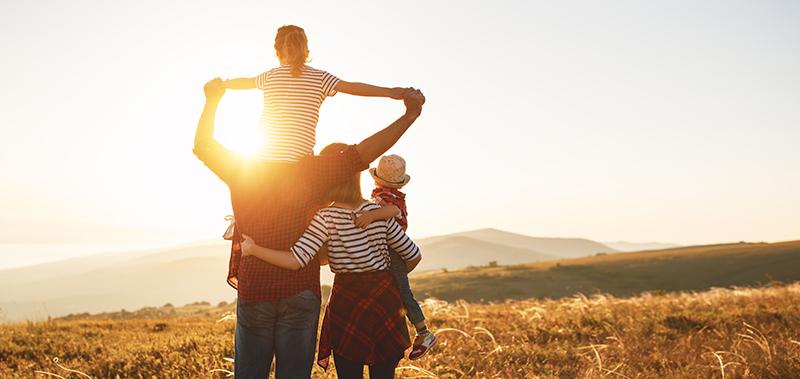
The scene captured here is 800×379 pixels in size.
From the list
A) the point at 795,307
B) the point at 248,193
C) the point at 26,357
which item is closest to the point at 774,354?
the point at 795,307

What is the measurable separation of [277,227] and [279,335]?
0.67 metres

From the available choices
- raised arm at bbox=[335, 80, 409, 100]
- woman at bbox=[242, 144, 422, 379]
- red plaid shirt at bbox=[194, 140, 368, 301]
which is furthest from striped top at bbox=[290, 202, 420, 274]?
raised arm at bbox=[335, 80, 409, 100]

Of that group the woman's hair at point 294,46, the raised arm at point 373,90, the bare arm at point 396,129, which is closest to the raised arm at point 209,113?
the woman's hair at point 294,46

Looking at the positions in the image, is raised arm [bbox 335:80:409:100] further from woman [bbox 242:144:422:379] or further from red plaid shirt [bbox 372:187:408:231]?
red plaid shirt [bbox 372:187:408:231]

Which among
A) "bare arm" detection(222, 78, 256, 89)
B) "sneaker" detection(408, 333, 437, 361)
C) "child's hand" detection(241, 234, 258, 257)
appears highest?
"bare arm" detection(222, 78, 256, 89)

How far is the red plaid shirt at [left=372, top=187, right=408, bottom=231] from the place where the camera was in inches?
186

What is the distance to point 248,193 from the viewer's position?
144 inches

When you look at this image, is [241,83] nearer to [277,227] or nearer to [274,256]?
[277,227]

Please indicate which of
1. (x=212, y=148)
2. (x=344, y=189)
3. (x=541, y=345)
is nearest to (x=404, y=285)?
(x=344, y=189)

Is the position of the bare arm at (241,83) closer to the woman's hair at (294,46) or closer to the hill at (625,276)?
the woman's hair at (294,46)

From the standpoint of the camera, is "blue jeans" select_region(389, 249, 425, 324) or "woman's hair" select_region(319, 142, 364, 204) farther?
"blue jeans" select_region(389, 249, 425, 324)

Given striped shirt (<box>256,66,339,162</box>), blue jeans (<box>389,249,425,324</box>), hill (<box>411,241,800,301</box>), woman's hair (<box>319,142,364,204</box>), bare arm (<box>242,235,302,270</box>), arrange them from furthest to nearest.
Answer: hill (<box>411,241,800,301</box>), blue jeans (<box>389,249,425,324</box>), woman's hair (<box>319,142,364,204</box>), striped shirt (<box>256,66,339,162</box>), bare arm (<box>242,235,302,270</box>)

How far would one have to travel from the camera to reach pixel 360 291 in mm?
4430

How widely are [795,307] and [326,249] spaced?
10.9 meters
